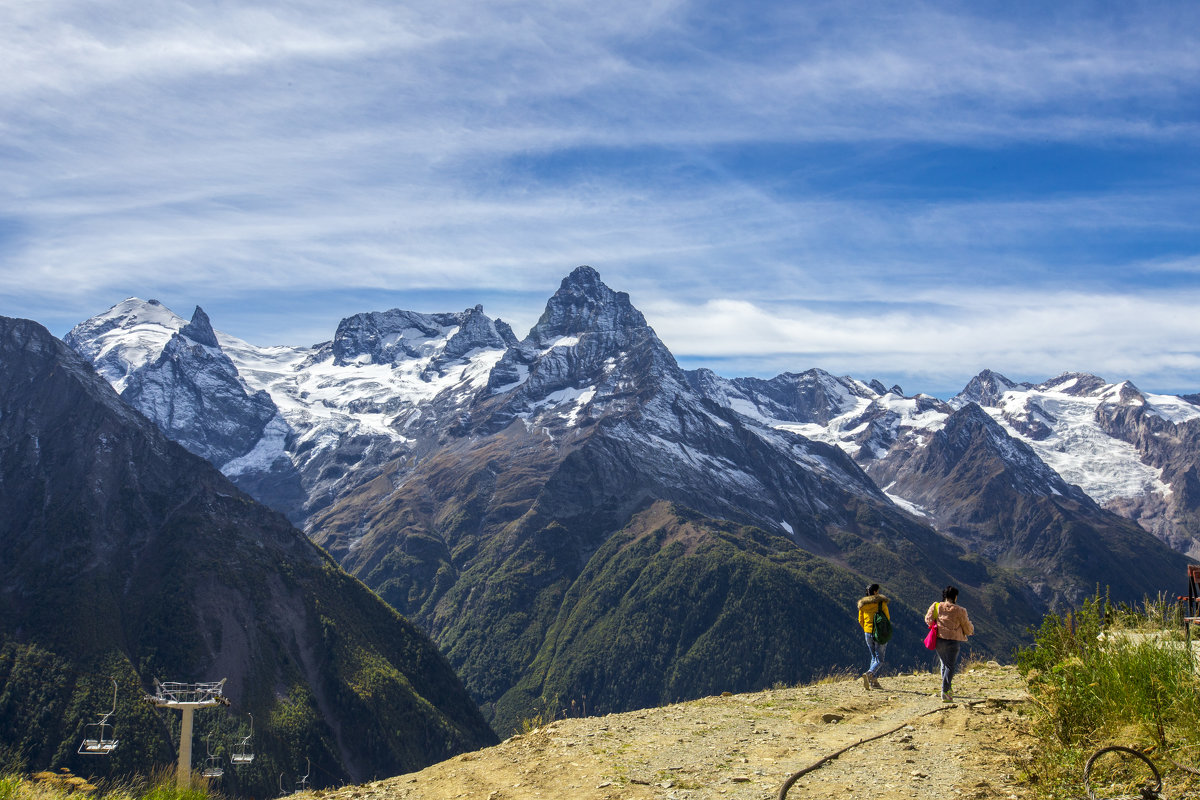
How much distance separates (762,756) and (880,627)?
11.1 m

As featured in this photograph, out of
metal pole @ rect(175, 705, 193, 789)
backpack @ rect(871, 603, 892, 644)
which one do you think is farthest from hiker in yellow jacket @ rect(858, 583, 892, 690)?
metal pole @ rect(175, 705, 193, 789)

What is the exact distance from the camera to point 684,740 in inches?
877

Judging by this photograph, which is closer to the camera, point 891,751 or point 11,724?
point 891,751

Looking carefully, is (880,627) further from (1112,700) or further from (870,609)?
(1112,700)

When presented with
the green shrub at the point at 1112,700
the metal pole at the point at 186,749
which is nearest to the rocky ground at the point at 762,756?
the green shrub at the point at 1112,700

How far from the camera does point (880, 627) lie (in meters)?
29.2

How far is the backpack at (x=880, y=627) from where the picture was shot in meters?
28.7

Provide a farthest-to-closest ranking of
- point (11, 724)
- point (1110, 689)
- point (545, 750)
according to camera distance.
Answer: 1. point (11, 724)
2. point (545, 750)
3. point (1110, 689)

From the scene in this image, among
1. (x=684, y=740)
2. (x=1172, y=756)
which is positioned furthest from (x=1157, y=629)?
(x=684, y=740)

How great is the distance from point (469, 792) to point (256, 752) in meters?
208

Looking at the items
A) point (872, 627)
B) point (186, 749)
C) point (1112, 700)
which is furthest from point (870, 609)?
point (186, 749)

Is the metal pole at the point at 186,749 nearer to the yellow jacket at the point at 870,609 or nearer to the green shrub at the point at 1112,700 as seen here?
the yellow jacket at the point at 870,609

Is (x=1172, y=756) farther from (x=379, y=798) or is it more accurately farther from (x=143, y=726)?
(x=143, y=726)

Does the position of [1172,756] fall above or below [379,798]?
above
